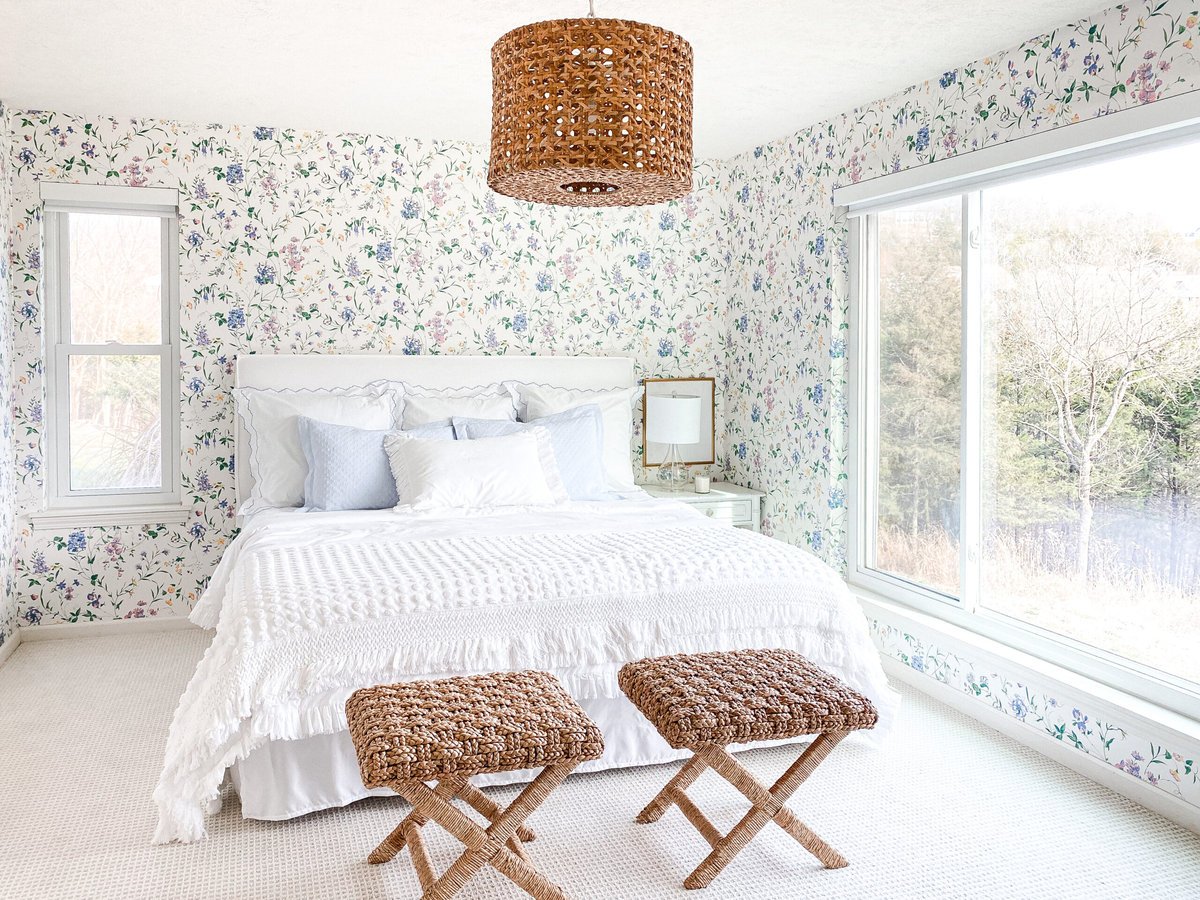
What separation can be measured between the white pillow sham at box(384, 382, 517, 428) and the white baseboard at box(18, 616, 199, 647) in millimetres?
1409

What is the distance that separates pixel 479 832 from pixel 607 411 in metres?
2.80

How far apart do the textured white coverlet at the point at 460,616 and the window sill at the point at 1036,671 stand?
0.49m

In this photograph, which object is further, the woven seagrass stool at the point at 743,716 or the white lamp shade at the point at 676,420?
the white lamp shade at the point at 676,420

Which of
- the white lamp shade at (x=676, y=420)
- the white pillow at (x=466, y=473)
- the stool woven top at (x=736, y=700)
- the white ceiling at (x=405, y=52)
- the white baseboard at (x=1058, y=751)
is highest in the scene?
the white ceiling at (x=405, y=52)

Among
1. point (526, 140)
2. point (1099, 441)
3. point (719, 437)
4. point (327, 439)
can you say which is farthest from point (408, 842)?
point (719, 437)

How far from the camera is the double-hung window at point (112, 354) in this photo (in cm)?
434

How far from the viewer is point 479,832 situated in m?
2.08

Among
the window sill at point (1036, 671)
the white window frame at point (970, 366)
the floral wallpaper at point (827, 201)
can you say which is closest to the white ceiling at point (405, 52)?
the floral wallpaper at point (827, 201)

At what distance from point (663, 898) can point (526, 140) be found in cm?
179

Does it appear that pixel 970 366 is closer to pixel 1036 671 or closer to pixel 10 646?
pixel 1036 671

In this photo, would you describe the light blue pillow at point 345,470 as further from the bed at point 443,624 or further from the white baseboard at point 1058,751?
the white baseboard at point 1058,751

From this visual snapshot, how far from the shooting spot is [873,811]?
2.72 meters

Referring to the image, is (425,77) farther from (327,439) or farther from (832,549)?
(832,549)

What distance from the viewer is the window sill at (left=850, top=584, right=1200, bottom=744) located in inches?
108
